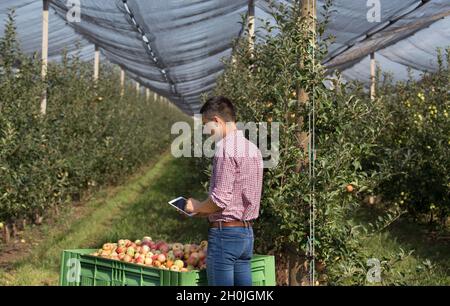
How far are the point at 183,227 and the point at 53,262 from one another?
2186 millimetres

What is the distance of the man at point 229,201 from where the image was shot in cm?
297

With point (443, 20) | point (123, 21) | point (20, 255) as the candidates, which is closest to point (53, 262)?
point (20, 255)

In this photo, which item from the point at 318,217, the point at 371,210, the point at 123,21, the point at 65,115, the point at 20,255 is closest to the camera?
the point at 318,217

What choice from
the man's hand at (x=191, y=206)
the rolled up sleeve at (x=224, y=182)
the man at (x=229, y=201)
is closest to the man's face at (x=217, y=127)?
the man at (x=229, y=201)

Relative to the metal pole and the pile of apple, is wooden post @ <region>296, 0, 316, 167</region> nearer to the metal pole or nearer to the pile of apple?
the metal pole

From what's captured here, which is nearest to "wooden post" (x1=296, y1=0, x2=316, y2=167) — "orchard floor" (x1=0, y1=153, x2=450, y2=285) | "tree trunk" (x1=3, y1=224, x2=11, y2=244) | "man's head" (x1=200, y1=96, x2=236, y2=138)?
"orchard floor" (x1=0, y1=153, x2=450, y2=285)

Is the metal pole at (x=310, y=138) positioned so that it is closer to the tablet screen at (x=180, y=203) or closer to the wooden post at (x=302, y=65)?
the wooden post at (x=302, y=65)

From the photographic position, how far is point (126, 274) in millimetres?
3229

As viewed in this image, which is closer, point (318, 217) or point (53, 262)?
point (318, 217)

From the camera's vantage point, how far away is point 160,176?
47.3ft

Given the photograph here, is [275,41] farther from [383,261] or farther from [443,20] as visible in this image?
[443,20]

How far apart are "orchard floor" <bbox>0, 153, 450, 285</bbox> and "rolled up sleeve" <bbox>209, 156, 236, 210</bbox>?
1.53 metres

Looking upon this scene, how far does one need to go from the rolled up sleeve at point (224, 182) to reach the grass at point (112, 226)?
2.77 metres
